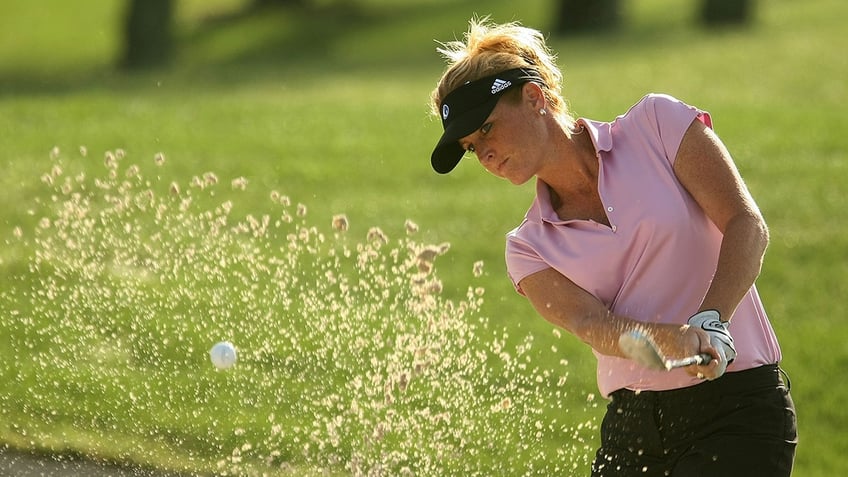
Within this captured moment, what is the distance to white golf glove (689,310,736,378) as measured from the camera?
3.24 metres

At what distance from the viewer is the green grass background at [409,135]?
24.8ft

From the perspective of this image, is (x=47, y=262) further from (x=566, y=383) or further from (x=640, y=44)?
(x=640, y=44)

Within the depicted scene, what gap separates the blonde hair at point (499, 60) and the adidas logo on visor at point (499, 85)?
0.12ft

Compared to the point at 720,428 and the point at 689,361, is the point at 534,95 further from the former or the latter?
the point at 720,428

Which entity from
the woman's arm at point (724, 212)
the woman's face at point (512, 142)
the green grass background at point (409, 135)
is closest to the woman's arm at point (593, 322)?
the woman's arm at point (724, 212)

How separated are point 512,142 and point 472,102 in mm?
172

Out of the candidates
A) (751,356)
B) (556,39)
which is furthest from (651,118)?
(556,39)

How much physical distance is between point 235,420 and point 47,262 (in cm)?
283

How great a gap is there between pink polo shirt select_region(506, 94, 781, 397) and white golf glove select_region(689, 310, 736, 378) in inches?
11.2

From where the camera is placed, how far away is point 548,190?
3.81 metres

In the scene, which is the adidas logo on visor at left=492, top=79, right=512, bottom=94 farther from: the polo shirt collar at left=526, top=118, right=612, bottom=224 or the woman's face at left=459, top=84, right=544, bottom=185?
the polo shirt collar at left=526, top=118, right=612, bottom=224

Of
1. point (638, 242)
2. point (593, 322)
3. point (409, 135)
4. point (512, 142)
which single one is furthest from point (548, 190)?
point (409, 135)

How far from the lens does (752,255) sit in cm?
342

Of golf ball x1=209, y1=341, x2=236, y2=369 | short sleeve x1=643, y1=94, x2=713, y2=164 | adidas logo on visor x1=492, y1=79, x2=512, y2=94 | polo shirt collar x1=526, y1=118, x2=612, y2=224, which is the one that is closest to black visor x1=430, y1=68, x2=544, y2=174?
adidas logo on visor x1=492, y1=79, x2=512, y2=94
